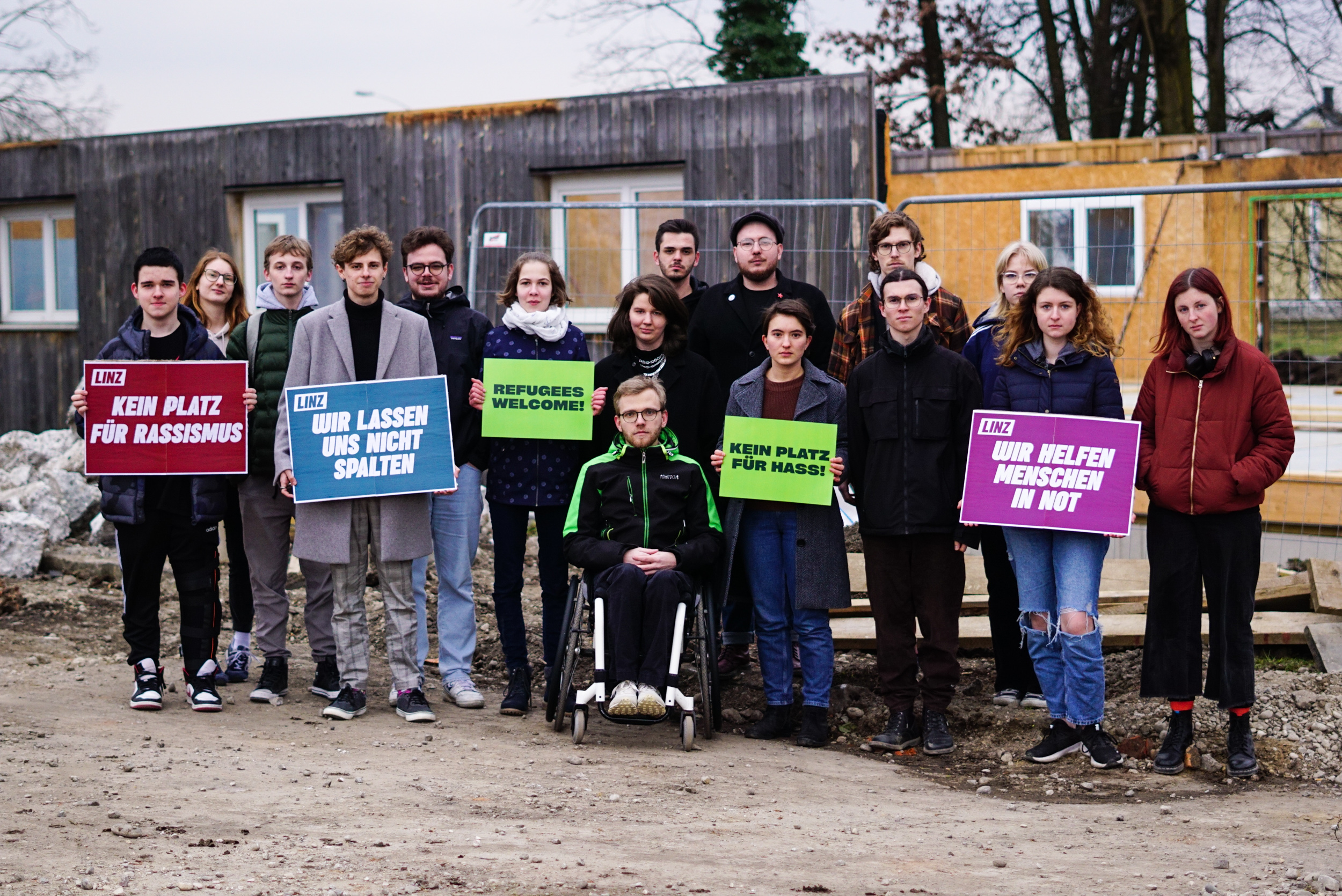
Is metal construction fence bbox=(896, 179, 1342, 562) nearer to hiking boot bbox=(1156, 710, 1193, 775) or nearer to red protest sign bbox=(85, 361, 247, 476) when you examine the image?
hiking boot bbox=(1156, 710, 1193, 775)

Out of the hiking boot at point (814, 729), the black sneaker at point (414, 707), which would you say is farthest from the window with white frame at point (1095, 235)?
the black sneaker at point (414, 707)

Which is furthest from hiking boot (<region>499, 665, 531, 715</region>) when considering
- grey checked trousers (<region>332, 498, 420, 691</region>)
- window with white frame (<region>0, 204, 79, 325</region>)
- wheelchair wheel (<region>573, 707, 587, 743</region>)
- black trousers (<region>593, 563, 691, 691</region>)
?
window with white frame (<region>0, 204, 79, 325</region>)

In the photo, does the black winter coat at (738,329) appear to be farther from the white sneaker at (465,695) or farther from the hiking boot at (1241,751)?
the hiking boot at (1241,751)

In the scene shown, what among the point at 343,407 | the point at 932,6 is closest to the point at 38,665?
the point at 343,407

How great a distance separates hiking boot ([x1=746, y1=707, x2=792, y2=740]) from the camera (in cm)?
579

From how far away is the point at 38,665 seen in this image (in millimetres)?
7102

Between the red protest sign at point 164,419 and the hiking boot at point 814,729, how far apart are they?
278 centimetres

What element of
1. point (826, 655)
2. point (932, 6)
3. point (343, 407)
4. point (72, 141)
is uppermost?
point (932, 6)

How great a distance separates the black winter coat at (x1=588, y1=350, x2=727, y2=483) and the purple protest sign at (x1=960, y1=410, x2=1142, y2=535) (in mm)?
1210

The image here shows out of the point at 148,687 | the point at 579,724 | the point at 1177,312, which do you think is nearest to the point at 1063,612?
the point at 1177,312

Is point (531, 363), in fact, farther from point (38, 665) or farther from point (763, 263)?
point (38, 665)

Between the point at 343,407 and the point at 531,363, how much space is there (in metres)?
0.86

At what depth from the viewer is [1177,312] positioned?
17.1 feet

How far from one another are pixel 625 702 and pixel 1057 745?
1.79m
